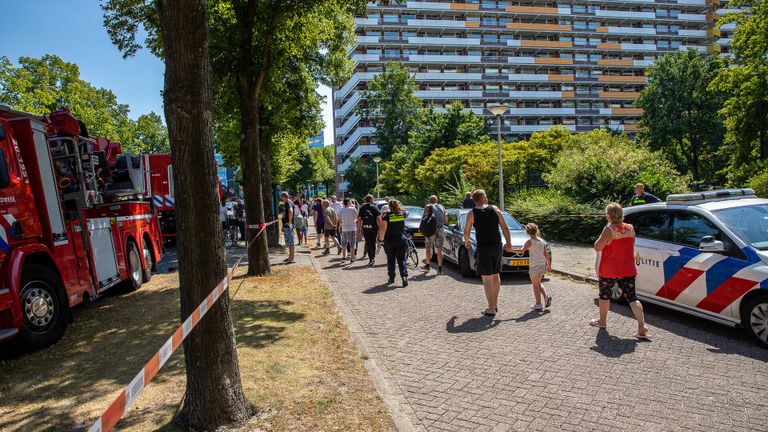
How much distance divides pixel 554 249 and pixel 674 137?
138 feet

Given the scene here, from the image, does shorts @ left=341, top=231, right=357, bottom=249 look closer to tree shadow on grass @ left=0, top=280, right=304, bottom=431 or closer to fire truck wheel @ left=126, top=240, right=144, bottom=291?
fire truck wheel @ left=126, top=240, right=144, bottom=291

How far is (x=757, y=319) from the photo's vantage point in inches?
218

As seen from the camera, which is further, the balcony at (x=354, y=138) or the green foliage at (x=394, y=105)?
the balcony at (x=354, y=138)

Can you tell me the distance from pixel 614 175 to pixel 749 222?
1220 centimetres

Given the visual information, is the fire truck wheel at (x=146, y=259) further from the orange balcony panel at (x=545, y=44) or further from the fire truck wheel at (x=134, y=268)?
the orange balcony panel at (x=545, y=44)

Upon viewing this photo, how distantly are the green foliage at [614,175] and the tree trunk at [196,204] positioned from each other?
16049 mm

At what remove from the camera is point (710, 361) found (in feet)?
17.0

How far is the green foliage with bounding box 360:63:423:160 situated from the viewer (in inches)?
2404

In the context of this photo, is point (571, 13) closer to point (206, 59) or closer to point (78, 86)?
point (78, 86)

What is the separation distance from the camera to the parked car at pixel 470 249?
10406mm

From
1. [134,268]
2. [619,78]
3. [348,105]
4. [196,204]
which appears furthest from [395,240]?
[619,78]

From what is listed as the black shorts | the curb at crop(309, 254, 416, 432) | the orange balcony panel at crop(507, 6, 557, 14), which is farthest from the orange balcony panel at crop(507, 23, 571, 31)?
the curb at crop(309, 254, 416, 432)

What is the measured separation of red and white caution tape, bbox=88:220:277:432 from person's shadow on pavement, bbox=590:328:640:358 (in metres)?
4.20

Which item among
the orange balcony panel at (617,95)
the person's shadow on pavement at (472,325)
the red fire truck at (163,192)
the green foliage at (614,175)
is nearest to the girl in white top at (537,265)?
Result: the person's shadow on pavement at (472,325)
